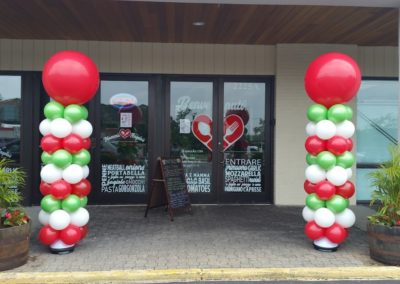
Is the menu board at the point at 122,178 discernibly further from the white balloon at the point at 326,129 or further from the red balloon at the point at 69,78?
the white balloon at the point at 326,129

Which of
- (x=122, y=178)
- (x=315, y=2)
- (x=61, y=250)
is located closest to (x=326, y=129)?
(x=315, y=2)

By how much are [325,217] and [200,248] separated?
1628mm

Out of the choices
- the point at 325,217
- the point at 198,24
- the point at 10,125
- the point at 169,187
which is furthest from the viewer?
the point at 10,125

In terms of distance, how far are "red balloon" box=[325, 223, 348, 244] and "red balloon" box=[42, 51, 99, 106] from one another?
11.3 feet

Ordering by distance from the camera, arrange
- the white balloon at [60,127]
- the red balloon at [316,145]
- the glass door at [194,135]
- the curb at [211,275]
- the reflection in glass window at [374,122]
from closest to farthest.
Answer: the curb at [211,275] < the white balloon at [60,127] < the red balloon at [316,145] < the glass door at [194,135] < the reflection in glass window at [374,122]

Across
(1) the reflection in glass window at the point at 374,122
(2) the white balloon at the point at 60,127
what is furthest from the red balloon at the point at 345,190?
(1) the reflection in glass window at the point at 374,122

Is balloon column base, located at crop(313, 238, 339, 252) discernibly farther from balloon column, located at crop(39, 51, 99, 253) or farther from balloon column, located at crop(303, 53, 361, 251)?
balloon column, located at crop(39, 51, 99, 253)

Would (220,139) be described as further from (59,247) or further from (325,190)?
(59,247)

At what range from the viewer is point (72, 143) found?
17.4 feet

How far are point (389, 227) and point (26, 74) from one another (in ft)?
22.4

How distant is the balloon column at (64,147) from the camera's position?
5250 mm

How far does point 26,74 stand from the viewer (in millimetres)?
Answer: 8461

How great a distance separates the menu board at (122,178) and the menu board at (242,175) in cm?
166

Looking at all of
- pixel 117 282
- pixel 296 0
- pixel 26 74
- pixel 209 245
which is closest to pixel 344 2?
pixel 296 0
